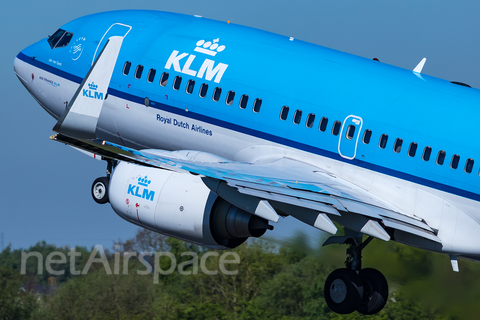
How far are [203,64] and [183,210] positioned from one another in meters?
5.39

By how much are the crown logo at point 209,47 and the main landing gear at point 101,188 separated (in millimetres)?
4384

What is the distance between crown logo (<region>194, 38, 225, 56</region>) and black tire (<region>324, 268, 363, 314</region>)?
292 inches

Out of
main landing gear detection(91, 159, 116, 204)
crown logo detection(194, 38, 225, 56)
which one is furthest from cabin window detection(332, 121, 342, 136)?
main landing gear detection(91, 159, 116, 204)

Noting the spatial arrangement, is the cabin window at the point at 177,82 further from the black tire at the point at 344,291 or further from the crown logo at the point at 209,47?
the black tire at the point at 344,291

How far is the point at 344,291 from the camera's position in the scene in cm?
2180

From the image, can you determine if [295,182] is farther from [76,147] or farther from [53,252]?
[53,252]

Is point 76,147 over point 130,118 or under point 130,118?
under

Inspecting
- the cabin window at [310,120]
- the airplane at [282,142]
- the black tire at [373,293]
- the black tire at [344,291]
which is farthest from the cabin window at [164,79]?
the black tire at [373,293]

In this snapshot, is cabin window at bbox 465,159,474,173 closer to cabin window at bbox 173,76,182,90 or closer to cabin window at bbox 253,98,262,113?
cabin window at bbox 253,98,262,113

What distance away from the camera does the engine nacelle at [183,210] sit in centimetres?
2041

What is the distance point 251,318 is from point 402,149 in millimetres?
42656

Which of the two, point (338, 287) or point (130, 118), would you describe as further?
point (130, 118)

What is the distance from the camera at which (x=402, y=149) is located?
2089cm

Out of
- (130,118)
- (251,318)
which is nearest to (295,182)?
(130,118)
